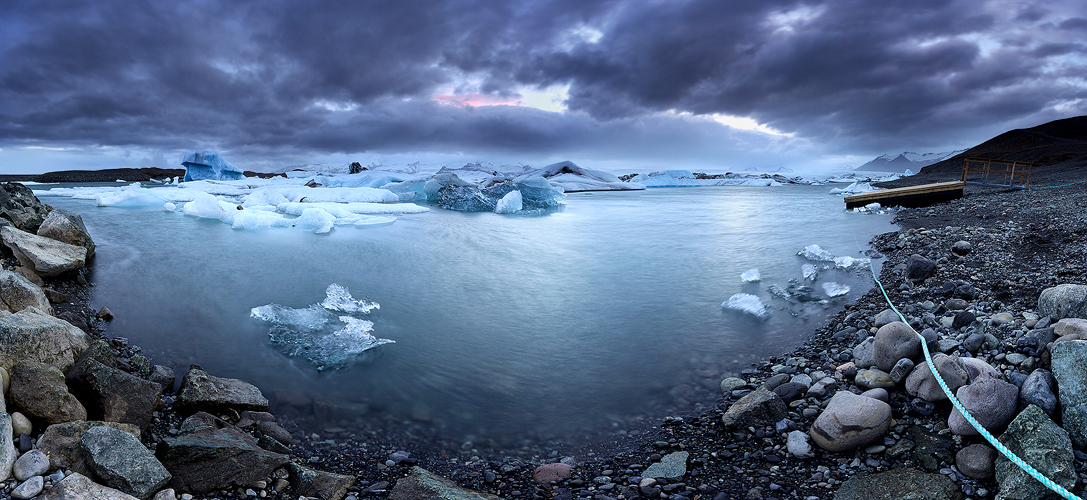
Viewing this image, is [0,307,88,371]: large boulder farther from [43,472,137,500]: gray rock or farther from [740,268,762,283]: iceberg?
[740,268,762,283]: iceberg

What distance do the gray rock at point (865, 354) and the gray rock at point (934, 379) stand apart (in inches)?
12.0

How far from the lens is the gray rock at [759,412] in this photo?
2.48m

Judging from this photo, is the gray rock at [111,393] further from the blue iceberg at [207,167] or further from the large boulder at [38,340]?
the blue iceberg at [207,167]

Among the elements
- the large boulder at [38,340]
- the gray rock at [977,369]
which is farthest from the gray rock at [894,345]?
the large boulder at [38,340]

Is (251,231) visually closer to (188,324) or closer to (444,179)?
(188,324)

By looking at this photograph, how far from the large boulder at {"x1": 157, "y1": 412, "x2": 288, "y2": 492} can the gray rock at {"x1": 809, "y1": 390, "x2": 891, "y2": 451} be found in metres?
2.37

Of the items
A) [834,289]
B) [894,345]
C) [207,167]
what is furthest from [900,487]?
[207,167]

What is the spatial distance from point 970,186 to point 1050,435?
16.5m

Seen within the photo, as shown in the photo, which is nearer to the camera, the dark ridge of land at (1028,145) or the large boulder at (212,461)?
the large boulder at (212,461)

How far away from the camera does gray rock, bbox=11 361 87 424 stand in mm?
2021

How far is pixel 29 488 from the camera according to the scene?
1.63 meters

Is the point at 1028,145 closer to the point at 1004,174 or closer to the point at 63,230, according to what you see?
the point at 1004,174

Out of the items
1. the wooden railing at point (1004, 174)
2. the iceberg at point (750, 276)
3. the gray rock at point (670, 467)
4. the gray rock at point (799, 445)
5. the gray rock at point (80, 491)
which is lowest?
the gray rock at point (670, 467)

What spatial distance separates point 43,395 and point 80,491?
0.68 meters
